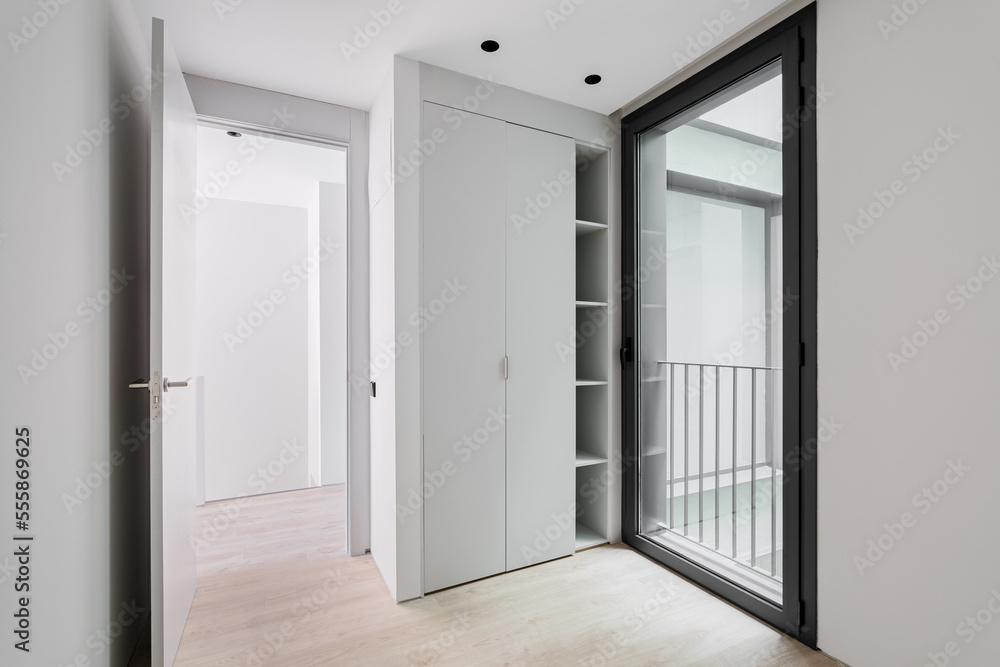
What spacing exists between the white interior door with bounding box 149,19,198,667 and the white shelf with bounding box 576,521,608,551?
189 cm

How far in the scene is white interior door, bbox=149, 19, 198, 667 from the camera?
1566mm

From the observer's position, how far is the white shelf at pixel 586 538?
265 centimetres

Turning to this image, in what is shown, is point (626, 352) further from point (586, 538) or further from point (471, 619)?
point (471, 619)

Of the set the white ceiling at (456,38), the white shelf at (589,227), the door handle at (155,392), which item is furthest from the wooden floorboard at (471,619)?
the white ceiling at (456,38)

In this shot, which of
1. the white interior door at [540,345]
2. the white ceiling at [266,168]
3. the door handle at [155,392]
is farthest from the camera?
the white ceiling at [266,168]

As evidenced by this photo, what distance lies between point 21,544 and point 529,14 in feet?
7.30

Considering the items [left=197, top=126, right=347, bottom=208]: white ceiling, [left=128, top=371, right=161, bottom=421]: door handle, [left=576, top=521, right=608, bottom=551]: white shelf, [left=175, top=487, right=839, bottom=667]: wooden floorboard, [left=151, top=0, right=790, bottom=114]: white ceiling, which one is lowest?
[left=175, top=487, right=839, bottom=667]: wooden floorboard

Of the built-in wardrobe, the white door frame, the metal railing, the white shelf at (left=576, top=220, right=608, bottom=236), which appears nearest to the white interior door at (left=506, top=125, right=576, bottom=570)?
the built-in wardrobe

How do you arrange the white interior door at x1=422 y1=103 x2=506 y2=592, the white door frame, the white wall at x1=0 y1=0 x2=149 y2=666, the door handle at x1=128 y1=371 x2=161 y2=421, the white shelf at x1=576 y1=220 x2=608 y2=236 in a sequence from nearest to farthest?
the white wall at x1=0 y1=0 x2=149 y2=666 → the door handle at x1=128 y1=371 x2=161 y2=421 → the white interior door at x1=422 y1=103 x2=506 y2=592 → the white door frame → the white shelf at x1=576 y1=220 x2=608 y2=236

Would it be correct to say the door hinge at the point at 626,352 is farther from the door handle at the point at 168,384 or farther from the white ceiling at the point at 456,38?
the door handle at the point at 168,384

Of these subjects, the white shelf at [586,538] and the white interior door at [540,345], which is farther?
the white shelf at [586,538]
